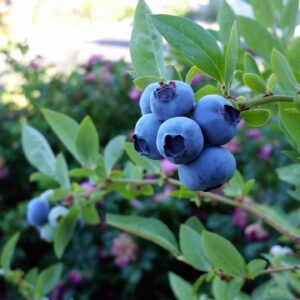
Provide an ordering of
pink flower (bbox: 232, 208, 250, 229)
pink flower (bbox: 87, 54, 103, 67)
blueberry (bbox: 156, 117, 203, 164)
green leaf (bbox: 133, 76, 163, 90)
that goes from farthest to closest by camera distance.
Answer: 1. pink flower (bbox: 87, 54, 103, 67)
2. pink flower (bbox: 232, 208, 250, 229)
3. green leaf (bbox: 133, 76, 163, 90)
4. blueberry (bbox: 156, 117, 203, 164)

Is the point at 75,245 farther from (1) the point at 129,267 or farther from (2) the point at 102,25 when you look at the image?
(2) the point at 102,25

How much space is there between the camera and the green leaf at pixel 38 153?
0.92 m

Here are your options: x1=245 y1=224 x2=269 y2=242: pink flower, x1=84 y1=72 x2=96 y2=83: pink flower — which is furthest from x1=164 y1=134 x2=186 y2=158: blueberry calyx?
x1=84 y1=72 x2=96 y2=83: pink flower

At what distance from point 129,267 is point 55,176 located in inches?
59.9

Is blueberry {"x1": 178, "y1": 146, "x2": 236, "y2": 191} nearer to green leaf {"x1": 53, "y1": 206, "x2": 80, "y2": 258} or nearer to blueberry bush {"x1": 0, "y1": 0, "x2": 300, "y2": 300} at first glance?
blueberry bush {"x1": 0, "y1": 0, "x2": 300, "y2": 300}

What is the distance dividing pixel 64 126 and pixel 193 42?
0.42 m

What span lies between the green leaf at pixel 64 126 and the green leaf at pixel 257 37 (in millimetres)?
318

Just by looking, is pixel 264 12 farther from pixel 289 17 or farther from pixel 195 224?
pixel 195 224

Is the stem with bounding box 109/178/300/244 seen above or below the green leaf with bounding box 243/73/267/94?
below

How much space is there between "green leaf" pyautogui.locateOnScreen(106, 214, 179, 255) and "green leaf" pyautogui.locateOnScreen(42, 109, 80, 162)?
0.14 meters

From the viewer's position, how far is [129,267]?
92.7 inches

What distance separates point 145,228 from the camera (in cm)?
79

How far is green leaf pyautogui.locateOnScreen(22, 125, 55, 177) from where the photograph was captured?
36.4 inches

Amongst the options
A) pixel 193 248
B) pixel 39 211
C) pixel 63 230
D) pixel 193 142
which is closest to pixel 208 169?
pixel 193 142
